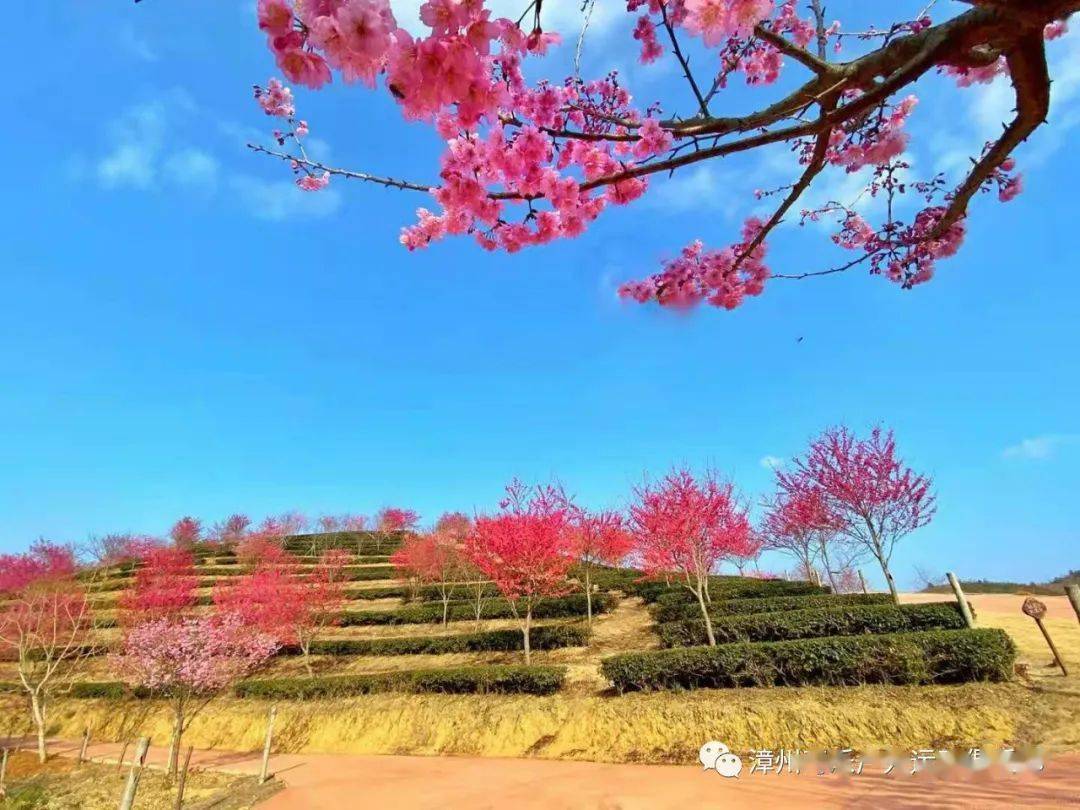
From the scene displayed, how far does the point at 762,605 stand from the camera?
13.3 meters

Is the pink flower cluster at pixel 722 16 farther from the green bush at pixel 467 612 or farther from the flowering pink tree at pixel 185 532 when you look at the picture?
the flowering pink tree at pixel 185 532

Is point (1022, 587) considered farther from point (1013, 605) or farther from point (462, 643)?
point (462, 643)

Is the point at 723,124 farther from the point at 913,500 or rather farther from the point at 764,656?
the point at 913,500

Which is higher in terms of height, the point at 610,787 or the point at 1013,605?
the point at 1013,605

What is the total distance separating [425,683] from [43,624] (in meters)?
13.8

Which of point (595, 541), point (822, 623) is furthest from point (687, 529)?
point (595, 541)

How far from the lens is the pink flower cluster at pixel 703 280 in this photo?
4168 millimetres

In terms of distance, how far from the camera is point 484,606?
19547 mm

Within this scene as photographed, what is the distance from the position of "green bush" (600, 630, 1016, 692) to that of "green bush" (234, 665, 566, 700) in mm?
1596

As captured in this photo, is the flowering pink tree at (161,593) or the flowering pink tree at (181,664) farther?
the flowering pink tree at (161,593)

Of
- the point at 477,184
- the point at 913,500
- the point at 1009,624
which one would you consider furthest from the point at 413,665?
the point at 1009,624

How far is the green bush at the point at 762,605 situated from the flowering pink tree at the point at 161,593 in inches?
677

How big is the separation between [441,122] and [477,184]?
1.12 ft

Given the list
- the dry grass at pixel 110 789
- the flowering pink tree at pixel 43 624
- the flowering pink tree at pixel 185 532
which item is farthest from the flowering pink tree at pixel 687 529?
the flowering pink tree at pixel 185 532
